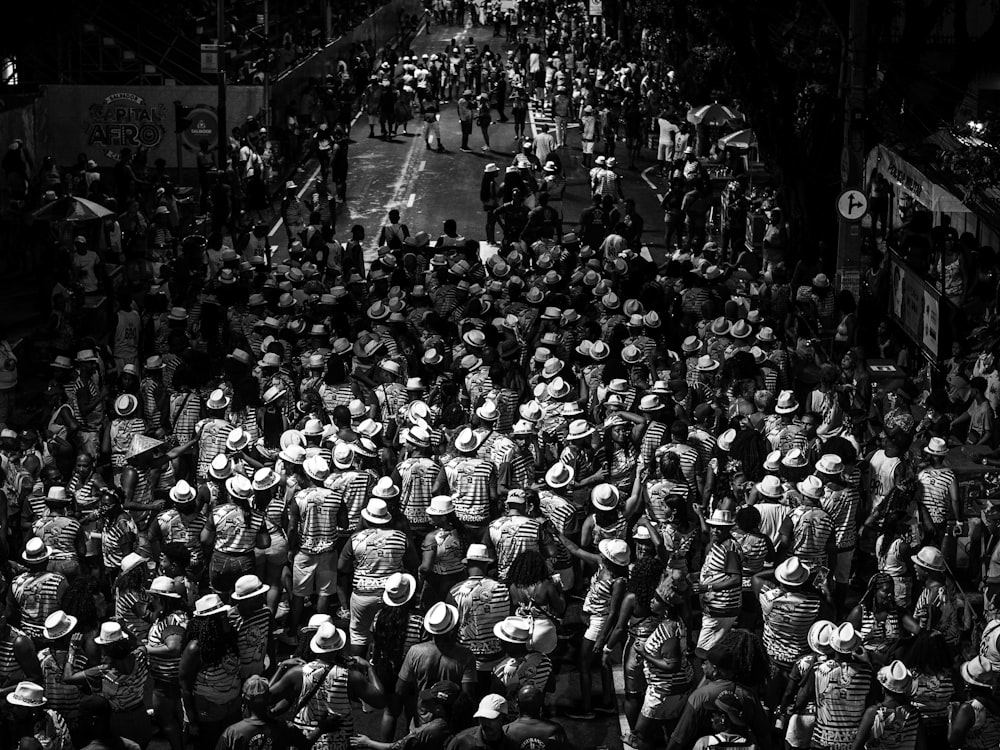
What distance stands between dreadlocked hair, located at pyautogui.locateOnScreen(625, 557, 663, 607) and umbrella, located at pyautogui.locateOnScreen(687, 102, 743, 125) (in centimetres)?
2730

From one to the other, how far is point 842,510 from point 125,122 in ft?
91.0

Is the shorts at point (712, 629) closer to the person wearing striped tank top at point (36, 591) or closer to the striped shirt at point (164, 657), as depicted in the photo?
the striped shirt at point (164, 657)

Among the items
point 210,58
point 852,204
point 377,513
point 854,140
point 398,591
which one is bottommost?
point 398,591

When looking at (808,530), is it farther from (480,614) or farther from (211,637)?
(211,637)

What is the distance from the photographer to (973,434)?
1806 centimetres

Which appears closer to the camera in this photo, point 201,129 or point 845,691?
point 845,691

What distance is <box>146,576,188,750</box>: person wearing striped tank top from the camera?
11.4 m

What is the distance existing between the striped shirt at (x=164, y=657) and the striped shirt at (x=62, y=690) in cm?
51

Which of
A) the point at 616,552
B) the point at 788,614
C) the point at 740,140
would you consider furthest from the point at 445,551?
the point at 740,140

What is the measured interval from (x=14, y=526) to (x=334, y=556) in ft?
11.2

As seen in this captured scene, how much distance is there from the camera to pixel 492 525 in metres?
13.0

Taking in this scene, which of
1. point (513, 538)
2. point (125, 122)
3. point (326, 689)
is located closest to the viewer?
point (326, 689)

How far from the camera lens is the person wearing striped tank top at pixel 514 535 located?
12773mm

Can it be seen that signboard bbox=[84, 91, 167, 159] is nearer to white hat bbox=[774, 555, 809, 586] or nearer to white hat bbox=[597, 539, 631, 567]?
white hat bbox=[597, 539, 631, 567]
